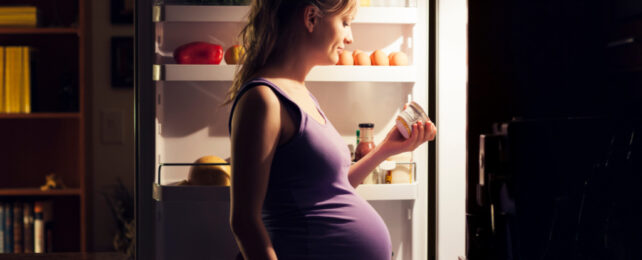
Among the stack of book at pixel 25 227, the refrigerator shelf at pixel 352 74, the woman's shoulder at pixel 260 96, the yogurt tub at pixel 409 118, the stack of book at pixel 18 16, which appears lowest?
the stack of book at pixel 25 227

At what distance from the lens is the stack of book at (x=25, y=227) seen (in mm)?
2543

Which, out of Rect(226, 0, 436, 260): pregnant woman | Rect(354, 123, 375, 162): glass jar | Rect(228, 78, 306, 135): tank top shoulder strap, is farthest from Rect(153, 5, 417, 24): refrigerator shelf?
Rect(228, 78, 306, 135): tank top shoulder strap

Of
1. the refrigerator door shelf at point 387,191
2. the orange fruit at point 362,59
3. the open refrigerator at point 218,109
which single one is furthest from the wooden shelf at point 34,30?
the refrigerator door shelf at point 387,191

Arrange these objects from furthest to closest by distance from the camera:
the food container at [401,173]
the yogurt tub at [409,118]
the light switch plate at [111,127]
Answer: the light switch plate at [111,127] < the food container at [401,173] < the yogurt tub at [409,118]

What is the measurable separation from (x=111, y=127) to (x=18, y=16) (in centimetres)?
62

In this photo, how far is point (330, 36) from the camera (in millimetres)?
928

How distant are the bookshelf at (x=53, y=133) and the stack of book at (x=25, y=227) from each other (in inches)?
1.1

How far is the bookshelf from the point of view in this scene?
2.58m

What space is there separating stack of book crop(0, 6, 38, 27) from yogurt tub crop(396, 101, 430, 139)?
1997 mm

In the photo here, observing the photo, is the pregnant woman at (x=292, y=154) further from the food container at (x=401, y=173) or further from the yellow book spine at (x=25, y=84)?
the yellow book spine at (x=25, y=84)
